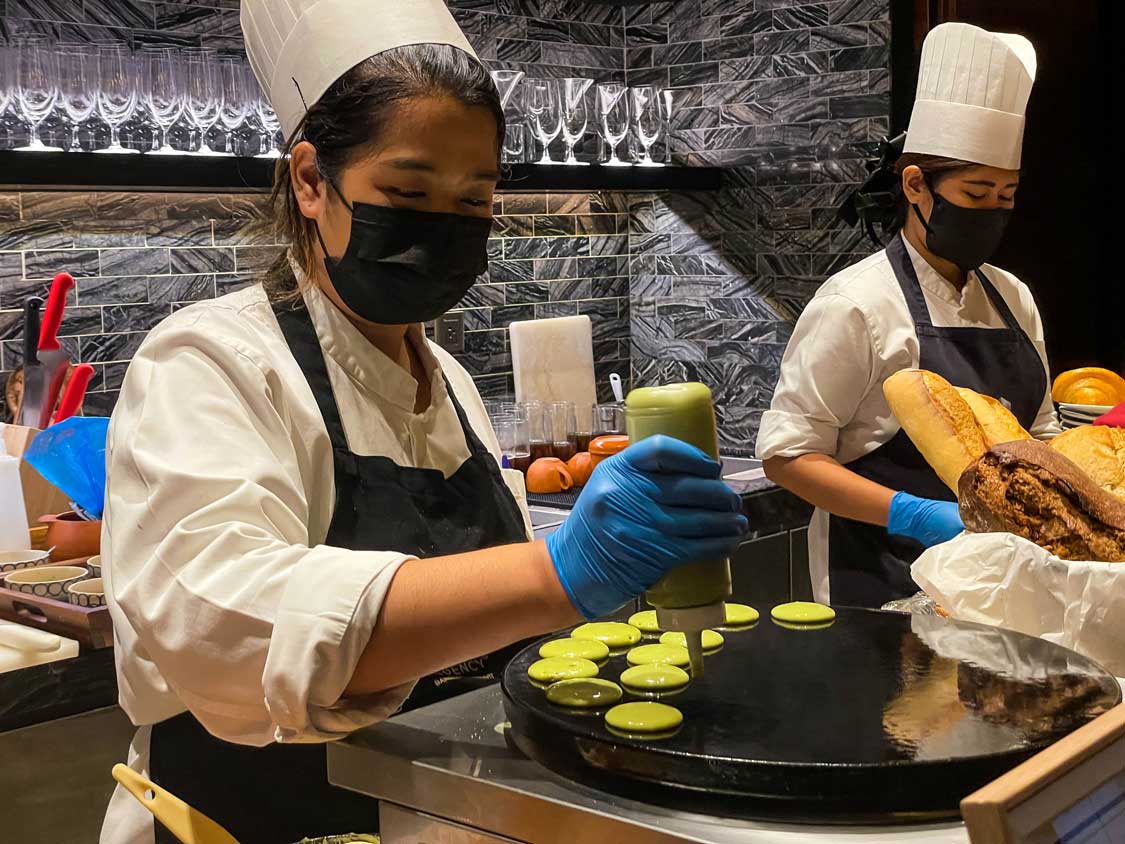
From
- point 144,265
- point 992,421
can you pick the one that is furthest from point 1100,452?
point 144,265

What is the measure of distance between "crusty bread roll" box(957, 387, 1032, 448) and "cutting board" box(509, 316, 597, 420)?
6.09ft

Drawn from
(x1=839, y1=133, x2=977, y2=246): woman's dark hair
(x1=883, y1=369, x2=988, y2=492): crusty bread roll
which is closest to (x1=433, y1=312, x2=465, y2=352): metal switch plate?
(x1=839, y1=133, x2=977, y2=246): woman's dark hair

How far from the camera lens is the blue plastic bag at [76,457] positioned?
2.28 metres

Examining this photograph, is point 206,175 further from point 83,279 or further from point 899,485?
point 899,485

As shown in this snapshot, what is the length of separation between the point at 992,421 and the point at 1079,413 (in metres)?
1.04

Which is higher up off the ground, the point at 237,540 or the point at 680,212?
the point at 680,212

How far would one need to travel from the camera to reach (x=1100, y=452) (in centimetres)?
185

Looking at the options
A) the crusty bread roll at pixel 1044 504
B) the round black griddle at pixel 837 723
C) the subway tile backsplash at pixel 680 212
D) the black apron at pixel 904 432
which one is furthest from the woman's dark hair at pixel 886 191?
the round black griddle at pixel 837 723

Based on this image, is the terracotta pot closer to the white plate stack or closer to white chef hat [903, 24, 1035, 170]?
white chef hat [903, 24, 1035, 170]

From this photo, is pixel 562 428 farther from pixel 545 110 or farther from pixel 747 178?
pixel 747 178

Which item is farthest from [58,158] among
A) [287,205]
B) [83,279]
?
[287,205]

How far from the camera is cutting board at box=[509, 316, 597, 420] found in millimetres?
3947

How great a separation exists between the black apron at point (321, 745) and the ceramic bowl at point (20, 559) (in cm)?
100

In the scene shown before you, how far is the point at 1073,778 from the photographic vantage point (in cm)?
79
